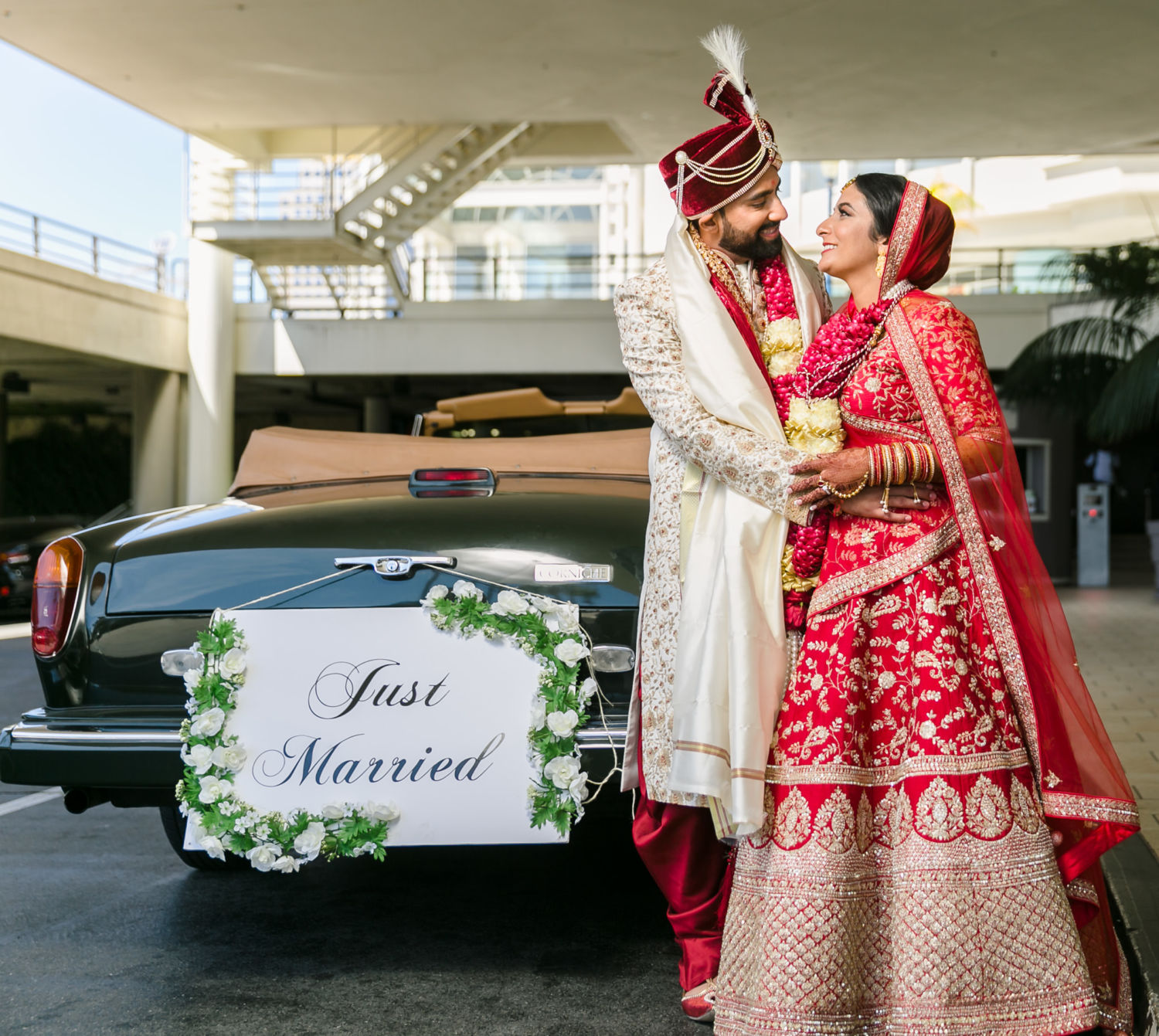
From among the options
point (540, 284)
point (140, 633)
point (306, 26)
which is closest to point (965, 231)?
point (540, 284)

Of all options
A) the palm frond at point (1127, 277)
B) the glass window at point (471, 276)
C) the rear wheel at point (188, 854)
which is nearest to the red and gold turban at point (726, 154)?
the rear wheel at point (188, 854)

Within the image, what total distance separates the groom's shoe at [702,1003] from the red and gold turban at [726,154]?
168 cm

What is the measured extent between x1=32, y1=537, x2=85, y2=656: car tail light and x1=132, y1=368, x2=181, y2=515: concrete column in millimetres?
19159

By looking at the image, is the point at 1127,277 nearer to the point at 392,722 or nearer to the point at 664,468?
the point at 664,468

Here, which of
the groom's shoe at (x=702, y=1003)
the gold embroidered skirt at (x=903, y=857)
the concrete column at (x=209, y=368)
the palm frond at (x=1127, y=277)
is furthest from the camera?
the concrete column at (x=209, y=368)

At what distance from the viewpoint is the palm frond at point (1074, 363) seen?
1491 cm

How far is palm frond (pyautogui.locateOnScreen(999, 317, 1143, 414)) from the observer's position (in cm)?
1491

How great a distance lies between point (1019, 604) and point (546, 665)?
1.05 meters

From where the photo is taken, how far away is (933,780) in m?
2.39

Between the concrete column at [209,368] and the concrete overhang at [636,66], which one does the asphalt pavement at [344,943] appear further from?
the concrete column at [209,368]

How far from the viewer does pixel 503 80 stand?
16094 millimetres

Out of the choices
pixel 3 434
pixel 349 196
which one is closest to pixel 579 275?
pixel 349 196

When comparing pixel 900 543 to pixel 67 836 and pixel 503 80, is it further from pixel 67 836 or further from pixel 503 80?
pixel 503 80

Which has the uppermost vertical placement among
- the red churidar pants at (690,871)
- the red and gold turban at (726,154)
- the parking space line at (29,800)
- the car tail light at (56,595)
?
the red and gold turban at (726,154)
